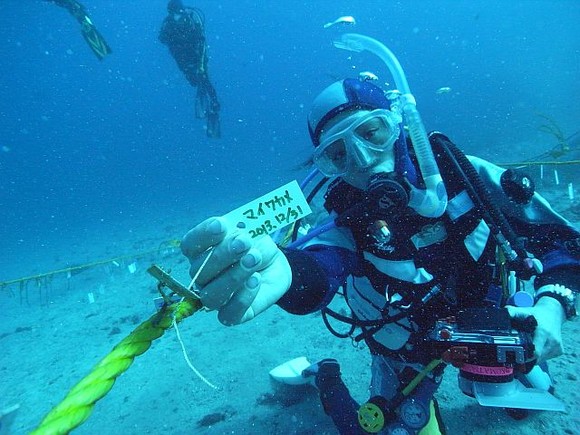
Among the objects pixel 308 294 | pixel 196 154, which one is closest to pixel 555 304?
pixel 308 294

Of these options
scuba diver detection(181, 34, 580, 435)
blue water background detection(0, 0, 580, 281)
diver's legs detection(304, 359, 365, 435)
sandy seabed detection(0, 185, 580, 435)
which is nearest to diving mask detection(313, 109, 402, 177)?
scuba diver detection(181, 34, 580, 435)

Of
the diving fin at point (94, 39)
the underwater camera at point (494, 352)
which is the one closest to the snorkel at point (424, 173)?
the underwater camera at point (494, 352)

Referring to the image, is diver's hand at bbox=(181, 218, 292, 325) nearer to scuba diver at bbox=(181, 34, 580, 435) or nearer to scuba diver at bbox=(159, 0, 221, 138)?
scuba diver at bbox=(181, 34, 580, 435)

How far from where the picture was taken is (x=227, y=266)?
1.24 metres

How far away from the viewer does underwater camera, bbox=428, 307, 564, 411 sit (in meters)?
1.85

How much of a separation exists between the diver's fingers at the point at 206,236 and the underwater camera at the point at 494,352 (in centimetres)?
160

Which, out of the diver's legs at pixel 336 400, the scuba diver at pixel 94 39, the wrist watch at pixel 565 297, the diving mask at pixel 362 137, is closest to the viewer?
the wrist watch at pixel 565 297

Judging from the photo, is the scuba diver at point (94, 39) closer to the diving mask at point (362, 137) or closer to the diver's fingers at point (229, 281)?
the diving mask at point (362, 137)

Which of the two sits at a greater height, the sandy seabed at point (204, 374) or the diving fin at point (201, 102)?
the diving fin at point (201, 102)

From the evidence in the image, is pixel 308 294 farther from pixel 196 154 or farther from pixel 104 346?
pixel 196 154

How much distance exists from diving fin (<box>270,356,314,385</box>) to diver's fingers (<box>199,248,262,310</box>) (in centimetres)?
327

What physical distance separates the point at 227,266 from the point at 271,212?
0.31 metres

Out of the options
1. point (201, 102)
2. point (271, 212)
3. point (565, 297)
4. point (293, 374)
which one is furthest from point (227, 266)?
point (201, 102)

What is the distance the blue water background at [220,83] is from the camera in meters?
52.8
